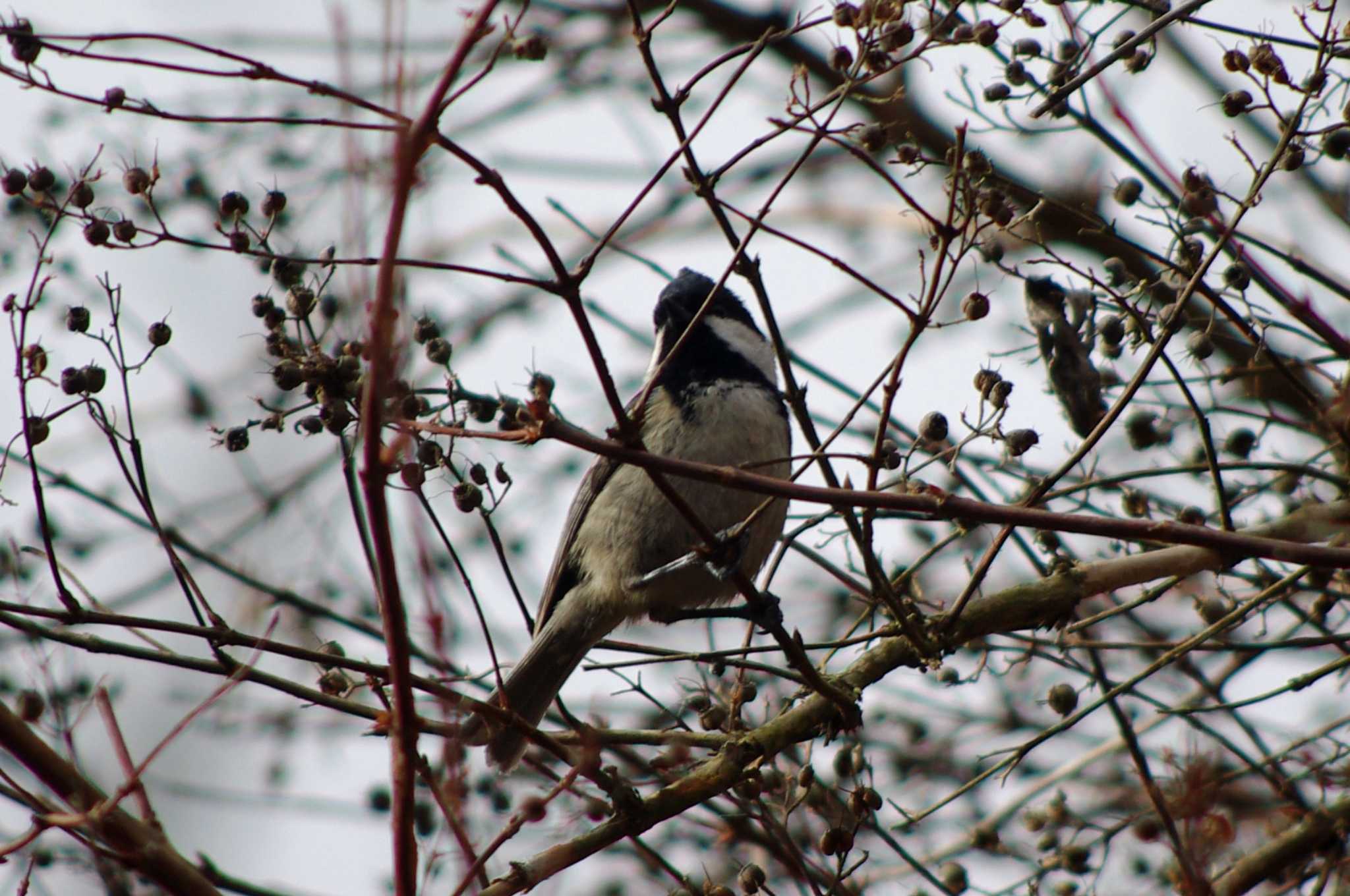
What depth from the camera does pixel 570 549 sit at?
4.12 meters

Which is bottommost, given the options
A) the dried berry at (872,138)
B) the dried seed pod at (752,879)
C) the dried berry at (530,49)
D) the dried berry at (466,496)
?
the dried seed pod at (752,879)

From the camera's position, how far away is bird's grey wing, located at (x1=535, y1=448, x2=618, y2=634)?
13.5ft

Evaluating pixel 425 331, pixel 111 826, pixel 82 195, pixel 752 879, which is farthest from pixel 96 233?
pixel 752 879

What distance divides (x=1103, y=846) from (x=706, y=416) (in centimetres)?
151

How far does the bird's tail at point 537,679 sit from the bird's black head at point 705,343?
2.59 feet

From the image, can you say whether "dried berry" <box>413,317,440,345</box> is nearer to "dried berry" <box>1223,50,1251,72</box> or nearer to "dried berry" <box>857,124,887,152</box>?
"dried berry" <box>857,124,887,152</box>

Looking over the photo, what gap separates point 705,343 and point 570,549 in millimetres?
748

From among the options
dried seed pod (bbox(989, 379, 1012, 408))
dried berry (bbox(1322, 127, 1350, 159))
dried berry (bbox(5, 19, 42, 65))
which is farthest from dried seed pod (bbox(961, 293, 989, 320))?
dried berry (bbox(5, 19, 42, 65))

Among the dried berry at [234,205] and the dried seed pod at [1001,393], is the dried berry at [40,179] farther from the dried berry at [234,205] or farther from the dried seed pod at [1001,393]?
the dried seed pod at [1001,393]

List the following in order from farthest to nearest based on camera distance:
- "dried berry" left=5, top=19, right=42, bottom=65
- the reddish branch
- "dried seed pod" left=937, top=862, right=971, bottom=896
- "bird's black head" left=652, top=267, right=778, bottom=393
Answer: "bird's black head" left=652, top=267, right=778, bottom=393
"dried seed pod" left=937, top=862, right=971, bottom=896
"dried berry" left=5, top=19, right=42, bottom=65
the reddish branch

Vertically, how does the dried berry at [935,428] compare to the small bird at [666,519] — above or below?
below

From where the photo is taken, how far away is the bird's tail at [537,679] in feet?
11.7

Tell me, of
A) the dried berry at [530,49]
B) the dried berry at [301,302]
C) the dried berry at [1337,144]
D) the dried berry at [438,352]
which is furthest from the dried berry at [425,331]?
the dried berry at [1337,144]

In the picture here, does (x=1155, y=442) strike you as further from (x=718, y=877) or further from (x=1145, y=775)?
(x=718, y=877)
